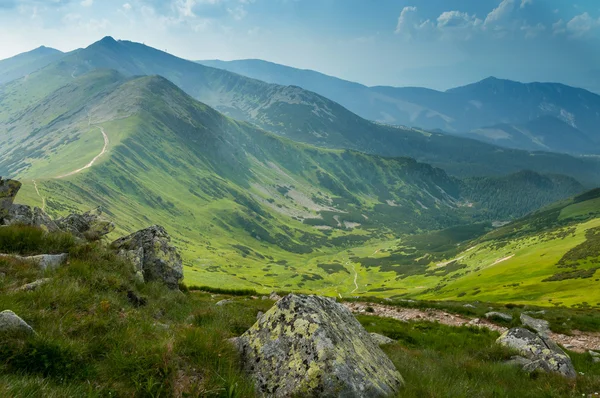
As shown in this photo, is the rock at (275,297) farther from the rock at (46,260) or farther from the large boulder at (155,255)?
the rock at (46,260)

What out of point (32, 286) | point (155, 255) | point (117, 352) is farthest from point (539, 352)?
point (155, 255)

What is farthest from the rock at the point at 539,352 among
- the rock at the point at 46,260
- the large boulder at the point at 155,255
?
the large boulder at the point at 155,255

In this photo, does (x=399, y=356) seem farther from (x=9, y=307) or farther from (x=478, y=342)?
(x=9, y=307)

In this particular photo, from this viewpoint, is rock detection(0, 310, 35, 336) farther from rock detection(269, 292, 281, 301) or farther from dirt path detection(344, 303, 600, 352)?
rock detection(269, 292, 281, 301)

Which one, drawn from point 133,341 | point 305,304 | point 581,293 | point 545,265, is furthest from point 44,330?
point 545,265

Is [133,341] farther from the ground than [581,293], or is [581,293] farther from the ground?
[133,341]

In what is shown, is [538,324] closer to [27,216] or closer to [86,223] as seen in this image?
[86,223]

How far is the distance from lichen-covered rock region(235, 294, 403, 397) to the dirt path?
1996 cm

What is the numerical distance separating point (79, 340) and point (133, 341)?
3.31 ft

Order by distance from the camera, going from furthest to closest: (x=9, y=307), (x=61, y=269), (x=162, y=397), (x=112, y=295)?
1. (x=61, y=269)
2. (x=112, y=295)
3. (x=9, y=307)
4. (x=162, y=397)

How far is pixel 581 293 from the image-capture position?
69.8 meters

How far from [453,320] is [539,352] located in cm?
1591

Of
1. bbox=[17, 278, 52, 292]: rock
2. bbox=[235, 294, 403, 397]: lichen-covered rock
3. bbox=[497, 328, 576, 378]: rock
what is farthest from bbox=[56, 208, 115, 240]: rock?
bbox=[497, 328, 576, 378]: rock

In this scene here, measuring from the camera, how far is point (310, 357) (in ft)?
25.6
